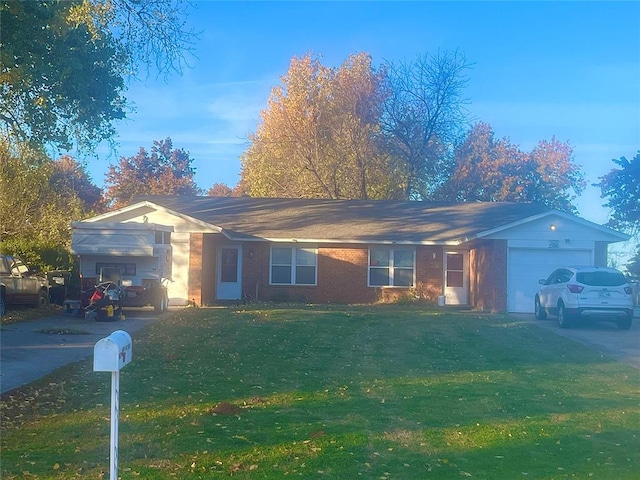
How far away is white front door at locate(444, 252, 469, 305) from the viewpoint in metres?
28.0

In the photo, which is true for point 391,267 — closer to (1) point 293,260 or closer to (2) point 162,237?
(1) point 293,260

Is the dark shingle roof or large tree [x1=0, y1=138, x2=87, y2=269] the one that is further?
the dark shingle roof

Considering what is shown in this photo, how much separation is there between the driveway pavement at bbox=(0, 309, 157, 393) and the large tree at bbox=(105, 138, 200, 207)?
1600 inches

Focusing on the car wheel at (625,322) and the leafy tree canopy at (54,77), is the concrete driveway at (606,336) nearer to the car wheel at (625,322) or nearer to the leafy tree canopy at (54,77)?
the car wheel at (625,322)

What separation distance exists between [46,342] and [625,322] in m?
14.4

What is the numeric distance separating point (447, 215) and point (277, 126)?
14151mm

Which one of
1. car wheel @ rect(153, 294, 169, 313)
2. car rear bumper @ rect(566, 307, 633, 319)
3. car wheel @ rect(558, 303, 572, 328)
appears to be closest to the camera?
car rear bumper @ rect(566, 307, 633, 319)

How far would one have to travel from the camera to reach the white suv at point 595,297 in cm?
1928

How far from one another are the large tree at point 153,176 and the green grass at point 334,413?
47.8 m

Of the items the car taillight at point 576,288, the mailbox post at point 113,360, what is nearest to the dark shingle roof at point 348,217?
the car taillight at point 576,288

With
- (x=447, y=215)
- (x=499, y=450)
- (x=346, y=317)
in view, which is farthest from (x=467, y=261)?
(x=499, y=450)

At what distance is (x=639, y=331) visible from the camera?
1962 cm

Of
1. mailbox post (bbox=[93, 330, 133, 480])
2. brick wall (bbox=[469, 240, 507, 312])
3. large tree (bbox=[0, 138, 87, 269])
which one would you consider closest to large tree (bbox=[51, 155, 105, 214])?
large tree (bbox=[0, 138, 87, 269])

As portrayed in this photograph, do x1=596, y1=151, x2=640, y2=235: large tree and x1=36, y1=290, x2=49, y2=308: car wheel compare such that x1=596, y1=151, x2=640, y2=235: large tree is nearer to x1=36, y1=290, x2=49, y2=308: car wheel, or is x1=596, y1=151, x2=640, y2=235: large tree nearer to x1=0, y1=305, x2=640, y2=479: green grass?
x1=0, y1=305, x2=640, y2=479: green grass
